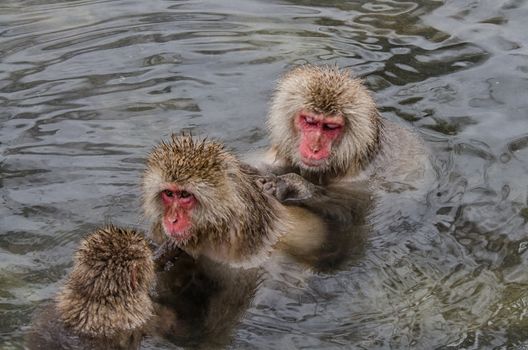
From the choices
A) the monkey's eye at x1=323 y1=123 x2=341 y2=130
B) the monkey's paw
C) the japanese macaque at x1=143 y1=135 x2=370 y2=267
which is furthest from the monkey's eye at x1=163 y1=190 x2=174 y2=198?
the monkey's eye at x1=323 y1=123 x2=341 y2=130

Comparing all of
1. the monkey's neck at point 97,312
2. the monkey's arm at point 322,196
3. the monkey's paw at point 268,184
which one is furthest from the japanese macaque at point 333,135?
the monkey's neck at point 97,312

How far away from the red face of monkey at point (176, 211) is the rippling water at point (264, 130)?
701 millimetres

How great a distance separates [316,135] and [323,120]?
126 mm

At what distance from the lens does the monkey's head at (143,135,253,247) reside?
6.42 meters

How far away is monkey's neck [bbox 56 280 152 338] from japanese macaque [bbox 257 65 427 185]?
234 cm

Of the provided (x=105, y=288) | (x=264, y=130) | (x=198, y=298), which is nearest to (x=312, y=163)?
(x=264, y=130)

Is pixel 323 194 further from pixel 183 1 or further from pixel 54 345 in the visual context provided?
pixel 183 1

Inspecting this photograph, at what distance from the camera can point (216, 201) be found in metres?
6.62

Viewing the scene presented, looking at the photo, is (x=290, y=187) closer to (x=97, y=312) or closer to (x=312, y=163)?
(x=312, y=163)

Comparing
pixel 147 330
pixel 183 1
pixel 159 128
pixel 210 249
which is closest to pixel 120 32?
pixel 183 1

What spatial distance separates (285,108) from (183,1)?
3.75 metres

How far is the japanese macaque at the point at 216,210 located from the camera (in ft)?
21.2

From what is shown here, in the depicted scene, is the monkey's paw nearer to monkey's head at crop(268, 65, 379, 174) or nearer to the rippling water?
monkey's head at crop(268, 65, 379, 174)

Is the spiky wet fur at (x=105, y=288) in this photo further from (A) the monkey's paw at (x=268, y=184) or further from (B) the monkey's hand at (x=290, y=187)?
(B) the monkey's hand at (x=290, y=187)
